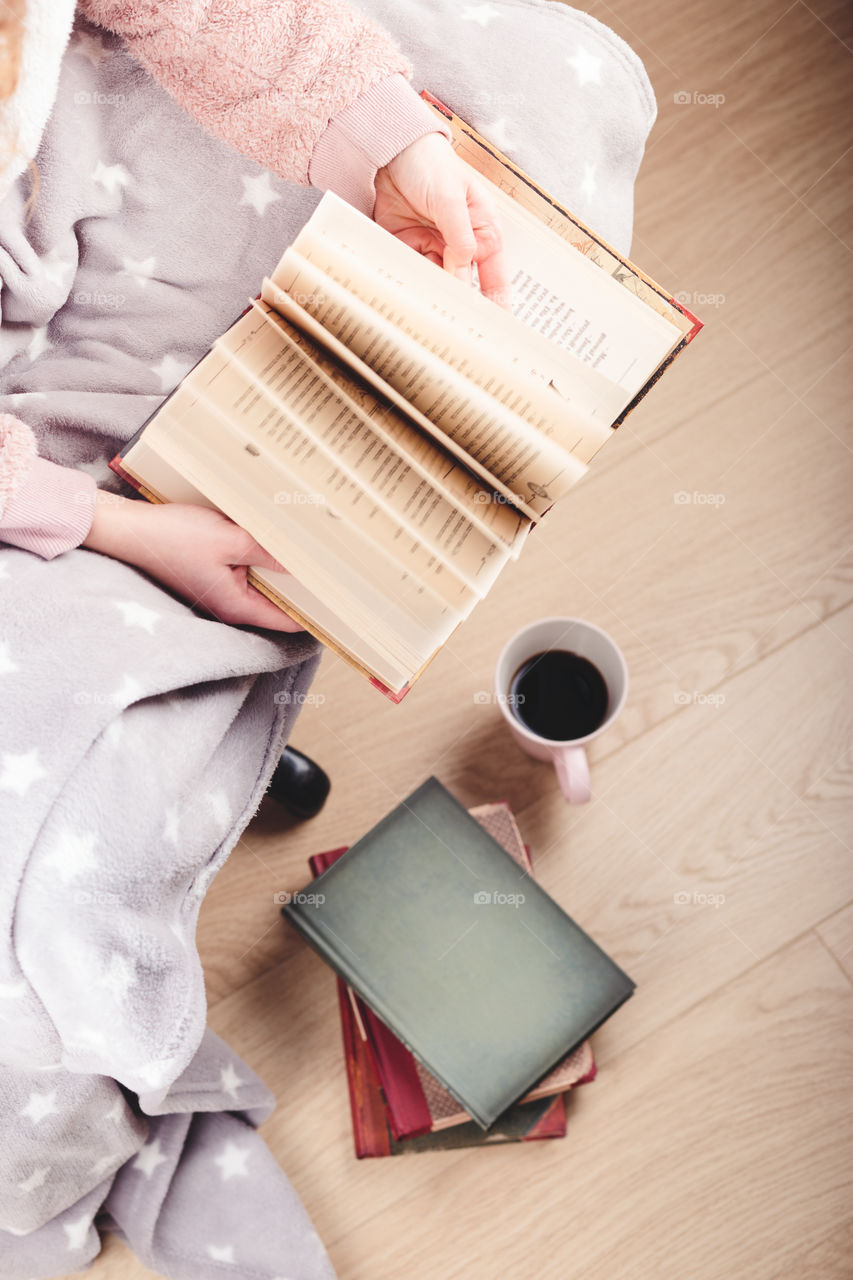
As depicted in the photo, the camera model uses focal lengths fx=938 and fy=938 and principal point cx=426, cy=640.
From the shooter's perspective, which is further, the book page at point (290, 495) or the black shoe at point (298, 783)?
the black shoe at point (298, 783)

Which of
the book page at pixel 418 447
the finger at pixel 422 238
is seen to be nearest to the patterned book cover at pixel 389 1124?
the book page at pixel 418 447

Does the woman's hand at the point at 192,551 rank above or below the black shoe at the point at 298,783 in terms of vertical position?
above

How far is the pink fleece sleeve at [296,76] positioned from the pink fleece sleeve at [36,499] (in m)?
0.24

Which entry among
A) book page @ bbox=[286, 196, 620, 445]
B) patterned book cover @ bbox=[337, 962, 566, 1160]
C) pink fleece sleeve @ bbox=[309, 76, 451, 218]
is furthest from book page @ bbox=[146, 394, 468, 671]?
patterned book cover @ bbox=[337, 962, 566, 1160]

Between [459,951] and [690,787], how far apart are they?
0.26 m

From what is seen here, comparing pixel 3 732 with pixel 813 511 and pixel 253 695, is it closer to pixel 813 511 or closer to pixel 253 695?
pixel 253 695

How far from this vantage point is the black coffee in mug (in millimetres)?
726

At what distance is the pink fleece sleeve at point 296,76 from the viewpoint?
0.56 metres

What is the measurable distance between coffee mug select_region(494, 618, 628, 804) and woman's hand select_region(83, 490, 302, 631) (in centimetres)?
20

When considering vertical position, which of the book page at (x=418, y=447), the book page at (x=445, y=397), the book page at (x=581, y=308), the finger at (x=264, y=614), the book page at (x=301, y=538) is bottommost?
the finger at (x=264, y=614)

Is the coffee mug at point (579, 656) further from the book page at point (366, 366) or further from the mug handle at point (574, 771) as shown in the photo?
the book page at point (366, 366)

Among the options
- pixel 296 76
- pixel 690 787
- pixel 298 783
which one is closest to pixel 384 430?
pixel 296 76

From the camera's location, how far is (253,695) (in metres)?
0.60

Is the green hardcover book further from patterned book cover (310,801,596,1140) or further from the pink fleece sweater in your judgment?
the pink fleece sweater
